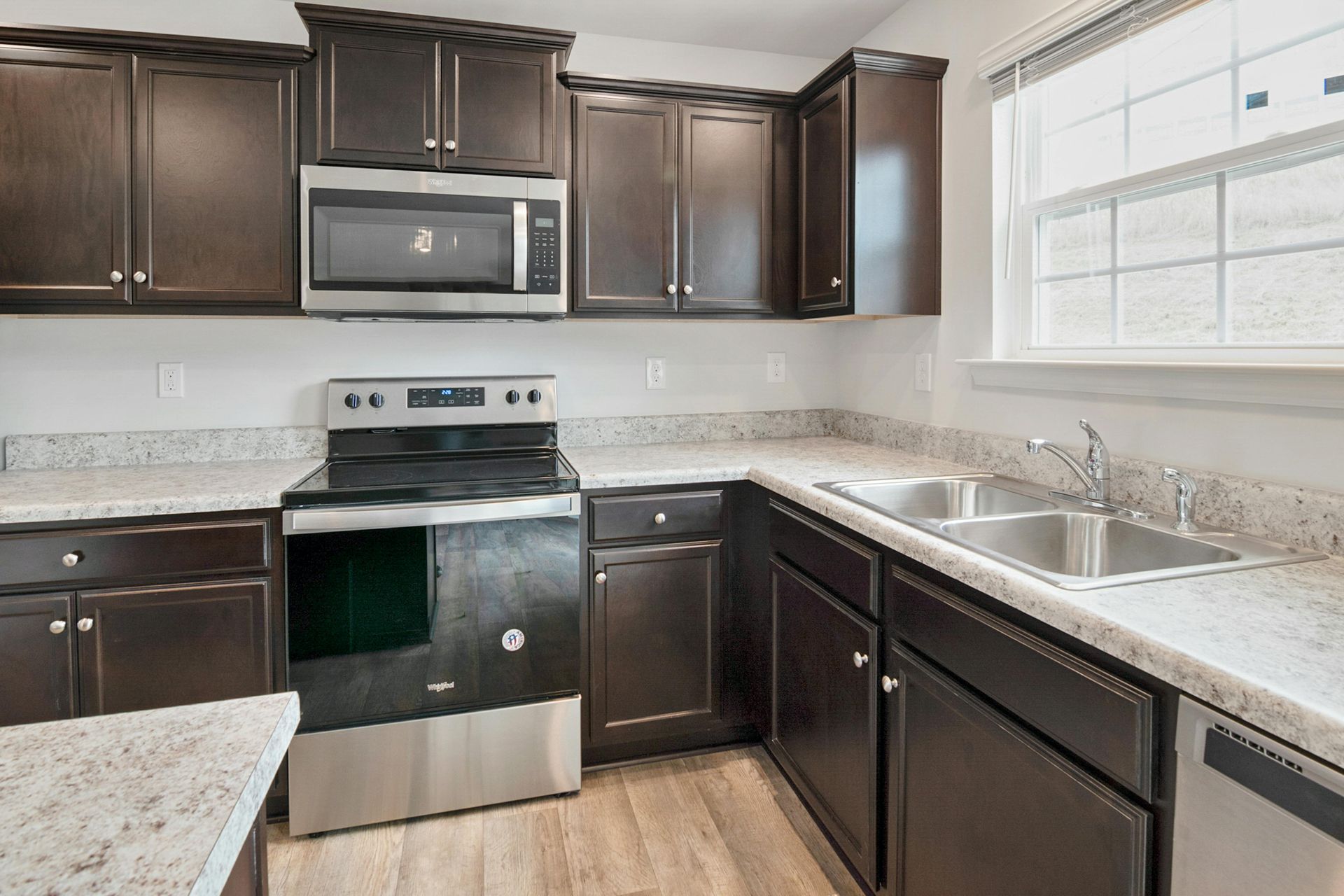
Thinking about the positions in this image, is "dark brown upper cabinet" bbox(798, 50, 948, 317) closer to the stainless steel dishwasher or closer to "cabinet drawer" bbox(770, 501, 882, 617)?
"cabinet drawer" bbox(770, 501, 882, 617)

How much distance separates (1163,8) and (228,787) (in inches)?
81.8

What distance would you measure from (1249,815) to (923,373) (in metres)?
1.73

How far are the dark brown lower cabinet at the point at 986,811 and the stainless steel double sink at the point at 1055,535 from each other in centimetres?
27

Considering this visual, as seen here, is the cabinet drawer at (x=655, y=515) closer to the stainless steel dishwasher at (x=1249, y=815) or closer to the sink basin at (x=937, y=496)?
the sink basin at (x=937, y=496)

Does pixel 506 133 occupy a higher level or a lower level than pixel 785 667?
higher

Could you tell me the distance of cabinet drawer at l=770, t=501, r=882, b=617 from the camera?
1.59 m

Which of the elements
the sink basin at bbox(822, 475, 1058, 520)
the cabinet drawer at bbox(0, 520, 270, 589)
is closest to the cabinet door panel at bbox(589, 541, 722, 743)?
the sink basin at bbox(822, 475, 1058, 520)

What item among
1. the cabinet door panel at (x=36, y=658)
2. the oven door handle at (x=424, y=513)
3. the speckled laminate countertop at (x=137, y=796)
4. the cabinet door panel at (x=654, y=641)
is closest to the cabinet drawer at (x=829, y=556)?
A: the cabinet door panel at (x=654, y=641)

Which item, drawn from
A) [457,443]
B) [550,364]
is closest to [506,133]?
[550,364]

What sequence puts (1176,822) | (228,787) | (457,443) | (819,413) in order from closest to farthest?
(228,787), (1176,822), (457,443), (819,413)

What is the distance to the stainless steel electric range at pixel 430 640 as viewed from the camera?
190 centimetres

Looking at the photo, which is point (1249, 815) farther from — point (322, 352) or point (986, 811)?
point (322, 352)

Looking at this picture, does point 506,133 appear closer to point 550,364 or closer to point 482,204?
point 482,204

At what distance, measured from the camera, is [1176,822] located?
88 centimetres
